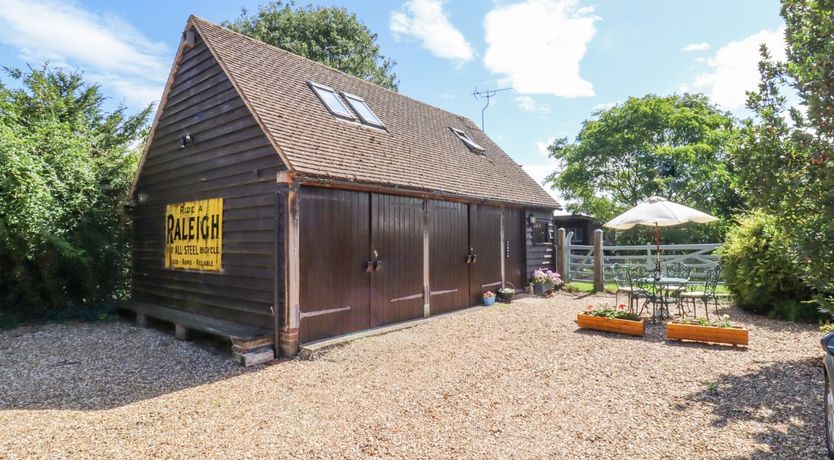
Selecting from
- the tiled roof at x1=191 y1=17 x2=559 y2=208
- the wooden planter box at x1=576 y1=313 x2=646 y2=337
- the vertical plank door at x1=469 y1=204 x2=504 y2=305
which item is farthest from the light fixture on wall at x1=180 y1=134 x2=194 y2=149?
the wooden planter box at x1=576 y1=313 x2=646 y2=337

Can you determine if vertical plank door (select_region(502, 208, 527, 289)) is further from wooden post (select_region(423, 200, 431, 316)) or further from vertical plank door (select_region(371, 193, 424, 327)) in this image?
vertical plank door (select_region(371, 193, 424, 327))

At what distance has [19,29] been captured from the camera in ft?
30.6

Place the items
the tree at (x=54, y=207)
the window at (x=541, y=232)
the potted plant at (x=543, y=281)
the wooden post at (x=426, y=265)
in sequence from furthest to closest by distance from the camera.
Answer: the window at (x=541, y=232) → the potted plant at (x=543, y=281) → the wooden post at (x=426, y=265) → the tree at (x=54, y=207)

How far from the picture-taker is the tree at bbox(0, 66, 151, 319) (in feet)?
26.2

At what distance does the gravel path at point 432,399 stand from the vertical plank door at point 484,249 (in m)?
2.91

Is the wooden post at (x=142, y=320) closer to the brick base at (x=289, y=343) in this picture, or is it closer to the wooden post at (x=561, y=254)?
the brick base at (x=289, y=343)

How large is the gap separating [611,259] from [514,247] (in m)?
4.66

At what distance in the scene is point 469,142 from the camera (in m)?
13.7

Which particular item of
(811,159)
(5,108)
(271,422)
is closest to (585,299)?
(811,159)

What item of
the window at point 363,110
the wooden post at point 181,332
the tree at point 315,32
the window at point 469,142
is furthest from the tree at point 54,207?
the tree at point 315,32

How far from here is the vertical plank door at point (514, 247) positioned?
11656 mm

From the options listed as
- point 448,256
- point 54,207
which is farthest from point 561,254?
point 54,207

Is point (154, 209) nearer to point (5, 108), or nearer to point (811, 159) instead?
point (5, 108)

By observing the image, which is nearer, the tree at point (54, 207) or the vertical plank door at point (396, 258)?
the vertical plank door at point (396, 258)
